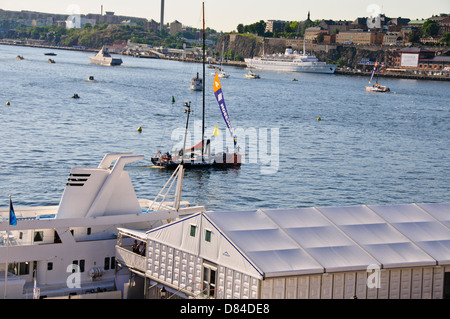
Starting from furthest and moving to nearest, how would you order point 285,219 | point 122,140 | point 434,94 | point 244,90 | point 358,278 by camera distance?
point 434,94, point 244,90, point 122,140, point 285,219, point 358,278

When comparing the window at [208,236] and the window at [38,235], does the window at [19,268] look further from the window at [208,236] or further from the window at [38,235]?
the window at [208,236]

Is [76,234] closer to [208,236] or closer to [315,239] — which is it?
[208,236]

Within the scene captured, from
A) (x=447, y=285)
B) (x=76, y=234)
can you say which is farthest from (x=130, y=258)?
(x=447, y=285)

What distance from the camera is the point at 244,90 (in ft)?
384

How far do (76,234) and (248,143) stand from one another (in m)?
37.6

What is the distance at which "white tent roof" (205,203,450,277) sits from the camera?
15.4 m

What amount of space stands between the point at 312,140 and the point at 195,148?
1824 centimetres

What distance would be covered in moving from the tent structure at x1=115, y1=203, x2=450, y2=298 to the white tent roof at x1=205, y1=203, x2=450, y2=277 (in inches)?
0.9

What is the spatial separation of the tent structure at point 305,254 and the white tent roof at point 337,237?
0.02 metres

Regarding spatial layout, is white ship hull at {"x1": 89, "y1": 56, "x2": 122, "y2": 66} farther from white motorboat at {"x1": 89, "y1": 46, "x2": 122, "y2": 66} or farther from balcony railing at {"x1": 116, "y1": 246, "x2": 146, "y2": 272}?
balcony railing at {"x1": 116, "y1": 246, "x2": 146, "y2": 272}

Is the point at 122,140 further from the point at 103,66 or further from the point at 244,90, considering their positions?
the point at 103,66
